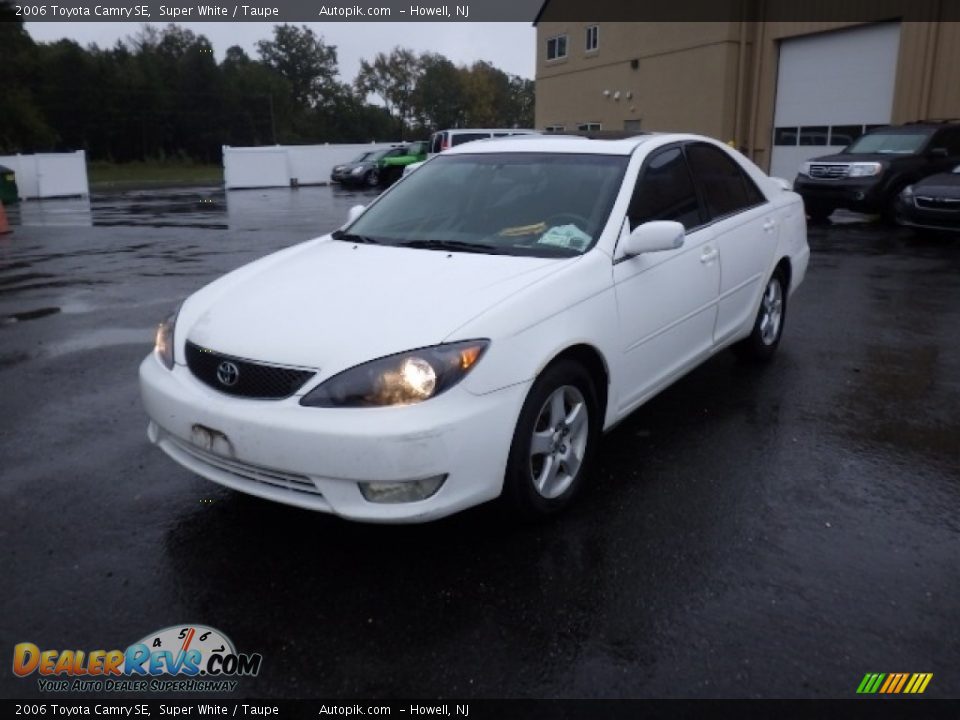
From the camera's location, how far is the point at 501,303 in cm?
321

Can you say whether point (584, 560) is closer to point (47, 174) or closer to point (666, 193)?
point (666, 193)

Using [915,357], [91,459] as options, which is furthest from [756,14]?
[91,459]

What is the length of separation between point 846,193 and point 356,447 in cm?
1393

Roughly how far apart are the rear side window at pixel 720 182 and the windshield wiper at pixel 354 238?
189 centimetres

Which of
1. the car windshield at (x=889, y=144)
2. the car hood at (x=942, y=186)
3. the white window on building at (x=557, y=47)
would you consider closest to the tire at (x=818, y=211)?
the car windshield at (x=889, y=144)

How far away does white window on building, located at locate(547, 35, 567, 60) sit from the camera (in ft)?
109

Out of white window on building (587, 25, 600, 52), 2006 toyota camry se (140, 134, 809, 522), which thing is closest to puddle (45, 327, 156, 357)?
2006 toyota camry se (140, 134, 809, 522)

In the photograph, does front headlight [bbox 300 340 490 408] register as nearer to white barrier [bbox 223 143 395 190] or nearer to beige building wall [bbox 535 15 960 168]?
beige building wall [bbox 535 15 960 168]

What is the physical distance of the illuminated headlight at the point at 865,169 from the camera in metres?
14.2

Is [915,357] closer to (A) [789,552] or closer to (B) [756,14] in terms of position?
(A) [789,552]

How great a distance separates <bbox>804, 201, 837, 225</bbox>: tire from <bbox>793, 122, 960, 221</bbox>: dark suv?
96 millimetres

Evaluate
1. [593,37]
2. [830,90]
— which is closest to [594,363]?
[830,90]

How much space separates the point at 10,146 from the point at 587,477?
62385mm

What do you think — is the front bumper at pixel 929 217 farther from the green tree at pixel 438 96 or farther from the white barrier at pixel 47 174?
the green tree at pixel 438 96
